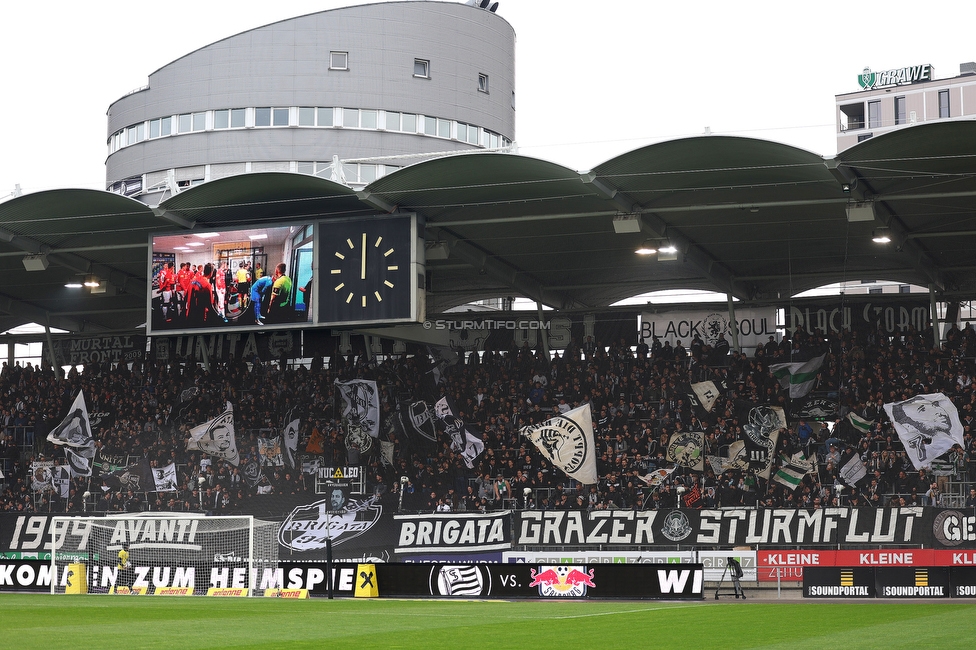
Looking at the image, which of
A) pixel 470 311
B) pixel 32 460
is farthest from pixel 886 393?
pixel 32 460

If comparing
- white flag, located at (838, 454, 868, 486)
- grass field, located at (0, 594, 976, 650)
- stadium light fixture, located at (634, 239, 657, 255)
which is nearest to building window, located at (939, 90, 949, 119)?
white flag, located at (838, 454, 868, 486)

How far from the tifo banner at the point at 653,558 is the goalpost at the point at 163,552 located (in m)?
6.63

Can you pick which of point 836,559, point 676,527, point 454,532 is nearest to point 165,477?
point 454,532

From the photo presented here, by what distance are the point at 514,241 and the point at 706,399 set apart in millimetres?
7342

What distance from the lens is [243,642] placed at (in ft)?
47.1

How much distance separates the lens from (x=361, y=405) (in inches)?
1439

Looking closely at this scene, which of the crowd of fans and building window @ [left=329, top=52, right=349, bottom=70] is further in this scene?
building window @ [left=329, top=52, right=349, bottom=70]

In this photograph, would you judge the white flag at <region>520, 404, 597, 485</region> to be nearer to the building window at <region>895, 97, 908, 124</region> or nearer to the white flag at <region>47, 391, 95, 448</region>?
the white flag at <region>47, 391, 95, 448</region>

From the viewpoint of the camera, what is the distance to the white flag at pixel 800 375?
1300 inches

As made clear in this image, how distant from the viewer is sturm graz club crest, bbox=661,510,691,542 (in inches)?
1159

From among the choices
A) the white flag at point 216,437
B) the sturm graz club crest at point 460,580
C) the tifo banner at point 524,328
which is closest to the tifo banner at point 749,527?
the sturm graz club crest at point 460,580

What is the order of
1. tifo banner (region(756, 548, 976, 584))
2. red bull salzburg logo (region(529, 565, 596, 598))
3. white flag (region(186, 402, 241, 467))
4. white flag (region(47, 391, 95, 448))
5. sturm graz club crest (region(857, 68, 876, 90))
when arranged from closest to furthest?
red bull salzburg logo (region(529, 565, 596, 598)) < tifo banner (region(756, 548, 976, 584)) < white flag (region(186, 402, 241, 467)) < white flag (region(47, 391, 95, 448)) < sturm graz club crest (region(857, 68, 876, 90))

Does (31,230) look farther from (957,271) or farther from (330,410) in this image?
(957,271)

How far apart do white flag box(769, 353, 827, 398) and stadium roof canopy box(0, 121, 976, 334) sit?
2487 mm
